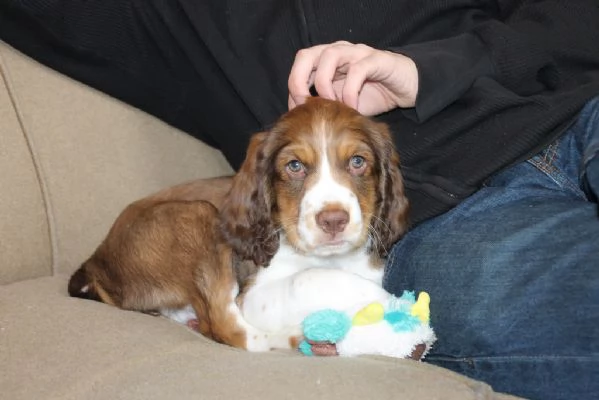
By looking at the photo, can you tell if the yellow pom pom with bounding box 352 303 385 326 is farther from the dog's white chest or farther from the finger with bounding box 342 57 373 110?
the finger with bounding box 342 57 373 110

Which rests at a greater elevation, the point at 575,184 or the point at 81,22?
the point at 81,22

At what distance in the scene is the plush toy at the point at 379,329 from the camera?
222 centimetres

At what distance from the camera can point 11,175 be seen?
9.61ft

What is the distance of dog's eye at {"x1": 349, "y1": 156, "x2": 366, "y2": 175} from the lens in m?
2.65

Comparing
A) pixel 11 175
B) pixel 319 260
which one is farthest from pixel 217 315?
pixel 11 175

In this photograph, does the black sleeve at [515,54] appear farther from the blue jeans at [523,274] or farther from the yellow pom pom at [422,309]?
the yellow pom pom at [422,309]

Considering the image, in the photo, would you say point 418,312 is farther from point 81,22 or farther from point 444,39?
point 81,22

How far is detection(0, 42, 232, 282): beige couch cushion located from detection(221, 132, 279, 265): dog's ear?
766 millimetres

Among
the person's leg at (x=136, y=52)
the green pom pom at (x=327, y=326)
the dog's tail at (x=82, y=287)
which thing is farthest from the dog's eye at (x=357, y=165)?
Result: the dog's tail at (x=82, y=287)

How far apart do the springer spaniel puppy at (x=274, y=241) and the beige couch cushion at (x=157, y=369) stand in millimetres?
364

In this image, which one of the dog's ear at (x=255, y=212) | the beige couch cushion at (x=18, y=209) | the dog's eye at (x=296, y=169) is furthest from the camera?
the beige couch cushion at (x=18, y=209)

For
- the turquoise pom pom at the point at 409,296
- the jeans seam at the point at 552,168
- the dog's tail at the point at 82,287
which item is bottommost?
the dog's tail at the point at 82,287

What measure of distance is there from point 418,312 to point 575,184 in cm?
77

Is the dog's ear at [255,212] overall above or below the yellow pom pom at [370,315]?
above
